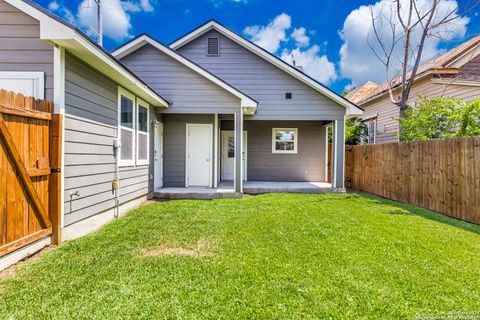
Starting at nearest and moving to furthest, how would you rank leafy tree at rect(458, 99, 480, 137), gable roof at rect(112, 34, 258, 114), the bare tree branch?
leafy tree at rect(458, 99, 480, 137)
gable roof at rect(112, 34, 258, 114)
the bare tree branch

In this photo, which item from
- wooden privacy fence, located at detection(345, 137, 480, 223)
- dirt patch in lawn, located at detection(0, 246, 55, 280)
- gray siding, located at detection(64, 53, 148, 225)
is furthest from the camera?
wooden privacy fence, located at detection(345, 137, 480, 223)

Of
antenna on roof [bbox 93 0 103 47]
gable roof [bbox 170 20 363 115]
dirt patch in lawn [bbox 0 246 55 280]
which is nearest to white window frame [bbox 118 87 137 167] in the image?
dirt patch in lawn [bbox 0 246 55 280]

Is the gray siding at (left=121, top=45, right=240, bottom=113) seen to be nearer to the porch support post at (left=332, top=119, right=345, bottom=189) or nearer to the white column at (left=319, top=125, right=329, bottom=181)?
the porch support post at (left=332, top=119, right=345, bottom=189)

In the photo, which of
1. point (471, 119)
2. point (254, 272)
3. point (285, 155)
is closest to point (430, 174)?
point (471, 119)

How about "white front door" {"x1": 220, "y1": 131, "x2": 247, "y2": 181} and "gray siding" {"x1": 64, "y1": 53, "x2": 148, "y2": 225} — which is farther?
"white front door" {"x1": 220, "y1": 131, "x2": 247, "y2": 181}

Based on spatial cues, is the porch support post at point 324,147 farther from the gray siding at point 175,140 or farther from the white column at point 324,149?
the gray siding at point 175,140

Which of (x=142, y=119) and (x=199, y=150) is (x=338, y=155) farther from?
(x=142, y=119)

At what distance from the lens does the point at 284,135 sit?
36.3ft

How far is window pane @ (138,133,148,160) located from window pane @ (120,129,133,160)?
1.50ft

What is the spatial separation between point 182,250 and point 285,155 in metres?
7.94

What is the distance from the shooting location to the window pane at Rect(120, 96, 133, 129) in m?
5.72

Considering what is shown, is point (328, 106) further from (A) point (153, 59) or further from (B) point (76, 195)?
(B) point (76, 195)

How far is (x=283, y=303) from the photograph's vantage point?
237 centimetres

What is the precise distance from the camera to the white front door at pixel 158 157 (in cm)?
793
